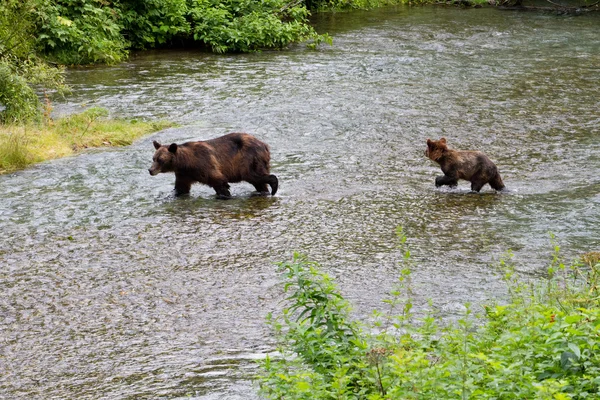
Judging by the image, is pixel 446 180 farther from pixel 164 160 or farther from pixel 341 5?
pixel 341 5

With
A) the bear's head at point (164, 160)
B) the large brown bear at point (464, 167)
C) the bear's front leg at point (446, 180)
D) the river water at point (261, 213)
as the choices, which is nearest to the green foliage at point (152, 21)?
the river water at point (261, 213)

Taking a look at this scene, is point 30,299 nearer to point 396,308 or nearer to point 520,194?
point 396,308

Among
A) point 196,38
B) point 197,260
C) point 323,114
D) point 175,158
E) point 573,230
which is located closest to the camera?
point 197,260

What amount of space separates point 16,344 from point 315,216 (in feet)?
14.9

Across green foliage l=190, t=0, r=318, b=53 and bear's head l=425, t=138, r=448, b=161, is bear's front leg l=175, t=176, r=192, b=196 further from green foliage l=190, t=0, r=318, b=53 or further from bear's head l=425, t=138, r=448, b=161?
green foliage l=190, t=0, r=318, b=53

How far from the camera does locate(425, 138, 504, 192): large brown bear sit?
11.9 metres

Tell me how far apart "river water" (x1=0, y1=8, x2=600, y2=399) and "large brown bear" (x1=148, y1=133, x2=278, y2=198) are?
269 mm

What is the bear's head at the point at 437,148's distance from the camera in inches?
477

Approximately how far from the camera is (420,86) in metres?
18.8

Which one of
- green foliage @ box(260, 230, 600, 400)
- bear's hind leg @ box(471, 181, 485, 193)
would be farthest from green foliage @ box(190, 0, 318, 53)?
green foliage @ box(260, 230, 600, 400)

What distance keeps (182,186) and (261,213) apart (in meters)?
1.47

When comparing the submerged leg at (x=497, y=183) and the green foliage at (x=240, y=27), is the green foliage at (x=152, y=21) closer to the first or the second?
the green foliage at (x=240, y=27)

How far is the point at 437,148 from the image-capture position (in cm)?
1213

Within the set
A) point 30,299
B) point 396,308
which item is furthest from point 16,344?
point 396,308
